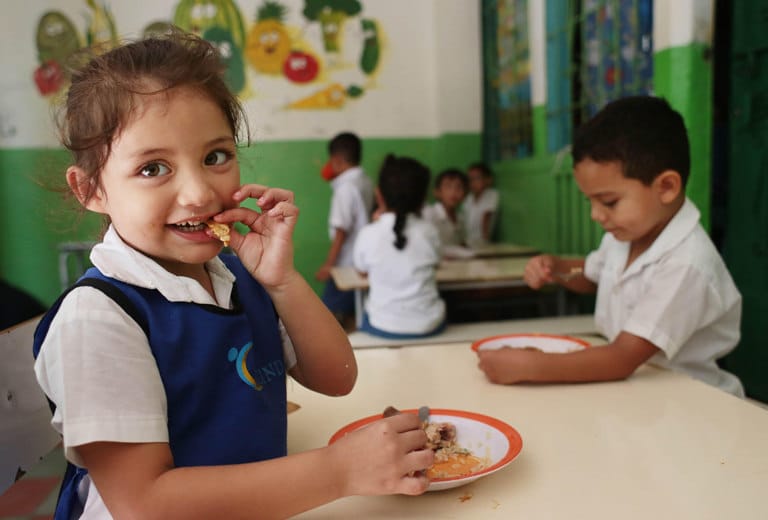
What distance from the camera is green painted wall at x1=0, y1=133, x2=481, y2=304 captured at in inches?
191

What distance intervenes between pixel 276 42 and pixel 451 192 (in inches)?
72.4

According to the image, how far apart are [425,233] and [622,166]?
1498 millimetres

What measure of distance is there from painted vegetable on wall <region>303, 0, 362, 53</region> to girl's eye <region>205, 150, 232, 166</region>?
4.52 metres

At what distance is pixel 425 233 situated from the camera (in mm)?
2893

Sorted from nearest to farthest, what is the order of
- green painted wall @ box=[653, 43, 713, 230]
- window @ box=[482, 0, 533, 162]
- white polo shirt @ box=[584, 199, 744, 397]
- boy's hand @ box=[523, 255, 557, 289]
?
white polo shirt @ box=[584, 199, 744, 397], boy's hand @ box=[523, 255, 557, 289], green painted wall @ box=[653, 43, 713, 230], window @ box=[482, 0, 533, 162]

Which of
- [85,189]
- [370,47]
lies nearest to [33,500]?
[85,189]

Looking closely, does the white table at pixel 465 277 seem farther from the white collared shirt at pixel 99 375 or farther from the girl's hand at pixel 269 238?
the white collared shirt at pixel 99 375

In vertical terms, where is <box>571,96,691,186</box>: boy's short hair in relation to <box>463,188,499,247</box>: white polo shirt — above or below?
above

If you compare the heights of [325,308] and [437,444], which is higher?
[325,308]

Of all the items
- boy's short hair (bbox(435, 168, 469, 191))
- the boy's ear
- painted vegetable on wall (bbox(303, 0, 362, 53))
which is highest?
painted vegetable on wall (bbox(303, 0, 362, 53))

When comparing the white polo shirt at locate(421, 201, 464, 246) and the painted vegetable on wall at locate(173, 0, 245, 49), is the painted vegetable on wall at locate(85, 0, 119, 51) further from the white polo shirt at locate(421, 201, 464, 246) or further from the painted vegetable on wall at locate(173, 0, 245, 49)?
the white polo shirt at locate(421, 201, 464, 246)

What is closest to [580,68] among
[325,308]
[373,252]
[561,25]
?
[561,25]

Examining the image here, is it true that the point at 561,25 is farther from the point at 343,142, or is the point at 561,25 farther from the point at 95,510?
the point at 95,510

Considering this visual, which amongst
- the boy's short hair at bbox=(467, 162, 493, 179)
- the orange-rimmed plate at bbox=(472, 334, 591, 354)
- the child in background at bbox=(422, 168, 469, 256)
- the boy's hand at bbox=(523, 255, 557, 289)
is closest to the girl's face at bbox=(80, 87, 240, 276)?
the orange-rimmed plate at bbox=(472, 334, 591, 354)
